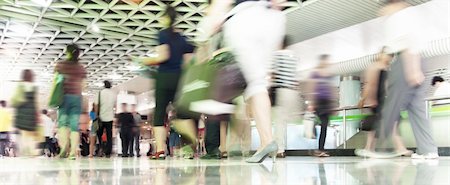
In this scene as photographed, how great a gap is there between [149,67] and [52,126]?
10194 mm

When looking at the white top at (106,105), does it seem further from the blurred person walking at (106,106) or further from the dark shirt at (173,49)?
the dark shirt at (173,49)

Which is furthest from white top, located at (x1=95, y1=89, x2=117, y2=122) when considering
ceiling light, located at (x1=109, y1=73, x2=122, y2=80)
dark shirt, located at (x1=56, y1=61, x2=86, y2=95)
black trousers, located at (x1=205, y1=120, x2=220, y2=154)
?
ceiling light, located at (x1=109, y1=73, x2=122, y2=80)

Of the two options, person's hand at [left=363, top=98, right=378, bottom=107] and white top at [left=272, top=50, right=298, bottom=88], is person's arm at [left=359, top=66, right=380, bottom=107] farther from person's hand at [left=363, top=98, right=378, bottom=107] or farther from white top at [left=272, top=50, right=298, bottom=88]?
white top at [left=272, top=50, right=298, bottom=88]

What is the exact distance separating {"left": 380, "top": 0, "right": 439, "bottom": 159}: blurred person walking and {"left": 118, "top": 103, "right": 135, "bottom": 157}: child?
19.1ft

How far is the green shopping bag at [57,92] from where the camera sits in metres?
5.79

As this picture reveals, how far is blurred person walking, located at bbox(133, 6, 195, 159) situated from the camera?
4.73m

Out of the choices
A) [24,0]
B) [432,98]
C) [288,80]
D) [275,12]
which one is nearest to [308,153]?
[432,98]

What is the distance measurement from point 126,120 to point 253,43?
21.3ft

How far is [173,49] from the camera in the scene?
15.7 ft

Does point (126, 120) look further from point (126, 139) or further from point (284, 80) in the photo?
point (284, 80)

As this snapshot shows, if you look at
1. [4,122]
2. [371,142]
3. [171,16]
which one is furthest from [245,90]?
[4,122]

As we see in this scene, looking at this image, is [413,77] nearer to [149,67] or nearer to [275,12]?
[275,12]

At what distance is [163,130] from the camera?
16.0ft

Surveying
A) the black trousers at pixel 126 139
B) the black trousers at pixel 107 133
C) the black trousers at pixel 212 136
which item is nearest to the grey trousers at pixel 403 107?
the black trousers at pixel 212 136
